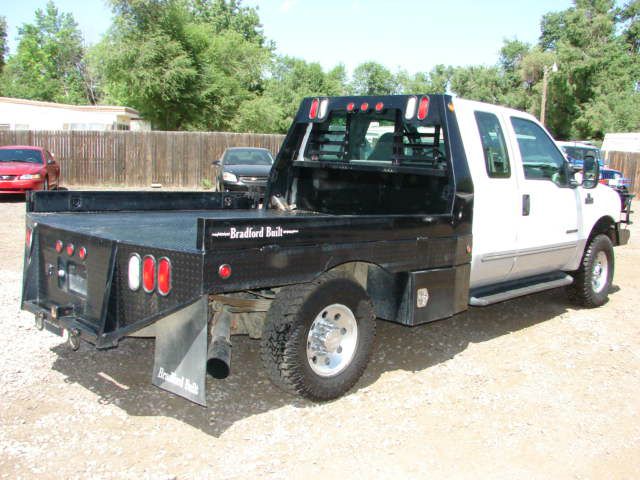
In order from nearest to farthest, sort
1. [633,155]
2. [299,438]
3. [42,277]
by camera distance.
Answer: [299,438] → [42,277] → [633,155]

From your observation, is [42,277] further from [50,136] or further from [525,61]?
[525,61]

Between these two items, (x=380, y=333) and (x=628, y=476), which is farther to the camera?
(x=380, y=333)

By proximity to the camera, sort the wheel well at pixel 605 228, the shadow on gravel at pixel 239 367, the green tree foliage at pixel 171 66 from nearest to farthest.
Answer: the shadow on gravel at pixel 239 367, the wheel well at pixel 605 228, the green tree foliage at pixel 171 66

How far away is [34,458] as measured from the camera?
12.1ft

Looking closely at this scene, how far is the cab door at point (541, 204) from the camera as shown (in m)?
6.12

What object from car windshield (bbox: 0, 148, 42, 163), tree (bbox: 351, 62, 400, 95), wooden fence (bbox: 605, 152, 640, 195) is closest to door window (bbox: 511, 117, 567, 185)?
car windshield (bbox: 0, 148, 42, 163)

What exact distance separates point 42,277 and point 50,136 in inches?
864

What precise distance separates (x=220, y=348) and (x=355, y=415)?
1.05 meters

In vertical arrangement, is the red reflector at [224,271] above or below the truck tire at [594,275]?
above

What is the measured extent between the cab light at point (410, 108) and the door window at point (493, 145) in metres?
0.60

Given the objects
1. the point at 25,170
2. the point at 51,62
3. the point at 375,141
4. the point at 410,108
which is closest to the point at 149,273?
the point at 410,108

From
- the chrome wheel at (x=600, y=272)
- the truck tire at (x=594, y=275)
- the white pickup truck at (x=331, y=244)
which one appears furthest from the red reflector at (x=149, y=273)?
the chrome wheel at (x=600, y=272)

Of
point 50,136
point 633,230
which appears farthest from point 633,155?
point 50,136

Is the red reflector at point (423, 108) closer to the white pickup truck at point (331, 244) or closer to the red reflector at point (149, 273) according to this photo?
the white pickup truck at point (331, 244)
